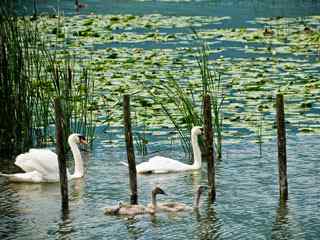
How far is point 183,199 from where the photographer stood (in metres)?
13.2

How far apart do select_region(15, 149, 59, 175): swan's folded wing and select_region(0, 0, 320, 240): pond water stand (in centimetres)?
22

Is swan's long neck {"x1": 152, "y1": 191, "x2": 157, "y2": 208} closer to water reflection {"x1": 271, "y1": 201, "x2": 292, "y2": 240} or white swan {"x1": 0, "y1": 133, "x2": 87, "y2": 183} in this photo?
water reflection {"x1": 271, "y1": 201, "x2": 292, "y2": 240}

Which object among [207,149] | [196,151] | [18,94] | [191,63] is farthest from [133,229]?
[191,63]

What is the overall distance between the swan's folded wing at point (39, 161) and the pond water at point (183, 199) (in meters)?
0.22

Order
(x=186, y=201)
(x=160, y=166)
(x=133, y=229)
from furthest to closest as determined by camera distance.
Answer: (x=160, y=166)
(x=186, y=201)
(x=133, y=229)

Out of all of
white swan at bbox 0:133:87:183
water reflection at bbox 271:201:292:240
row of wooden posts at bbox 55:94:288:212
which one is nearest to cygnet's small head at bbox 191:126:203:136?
white swan at bbox 0:133:87:183

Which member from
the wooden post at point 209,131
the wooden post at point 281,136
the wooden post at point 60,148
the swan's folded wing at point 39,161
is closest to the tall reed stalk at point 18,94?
the swan's folded wing at point 39,161

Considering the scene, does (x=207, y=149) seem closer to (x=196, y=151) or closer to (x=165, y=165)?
(x=165, y=165)

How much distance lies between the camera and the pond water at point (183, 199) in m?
11.6

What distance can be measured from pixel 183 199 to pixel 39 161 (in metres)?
2.21

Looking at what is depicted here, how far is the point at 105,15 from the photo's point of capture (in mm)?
33688

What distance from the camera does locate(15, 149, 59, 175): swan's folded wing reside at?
47.3ft

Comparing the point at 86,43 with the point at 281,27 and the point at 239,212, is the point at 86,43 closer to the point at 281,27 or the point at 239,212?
the point at 281,27

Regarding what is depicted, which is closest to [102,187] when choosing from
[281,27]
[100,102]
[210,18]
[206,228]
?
[206,228]
